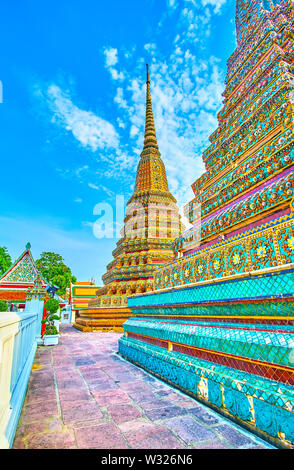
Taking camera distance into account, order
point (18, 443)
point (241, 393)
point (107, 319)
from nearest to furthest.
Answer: point (18, 443)
point (241, 393)
point (107, 319)

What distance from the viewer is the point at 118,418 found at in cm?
234

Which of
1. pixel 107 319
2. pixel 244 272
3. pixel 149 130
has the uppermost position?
pixel 149 130

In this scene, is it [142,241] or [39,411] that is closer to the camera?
[39,411]

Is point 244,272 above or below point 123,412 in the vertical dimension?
above

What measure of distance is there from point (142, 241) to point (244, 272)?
11713 mm

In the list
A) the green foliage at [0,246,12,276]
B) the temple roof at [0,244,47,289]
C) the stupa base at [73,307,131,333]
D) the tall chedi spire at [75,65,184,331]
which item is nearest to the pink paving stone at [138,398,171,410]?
the tall chedi spire at [75,65,184,331]

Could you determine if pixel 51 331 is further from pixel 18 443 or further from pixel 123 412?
pixel 18 443

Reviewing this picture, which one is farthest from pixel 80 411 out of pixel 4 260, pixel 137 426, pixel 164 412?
pixel 4 260

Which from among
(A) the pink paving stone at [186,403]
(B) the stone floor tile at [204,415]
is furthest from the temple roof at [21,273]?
(B) the stone floor tile at [204,415]

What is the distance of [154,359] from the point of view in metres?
3.95

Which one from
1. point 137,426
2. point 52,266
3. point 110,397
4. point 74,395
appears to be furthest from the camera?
point 52,266
